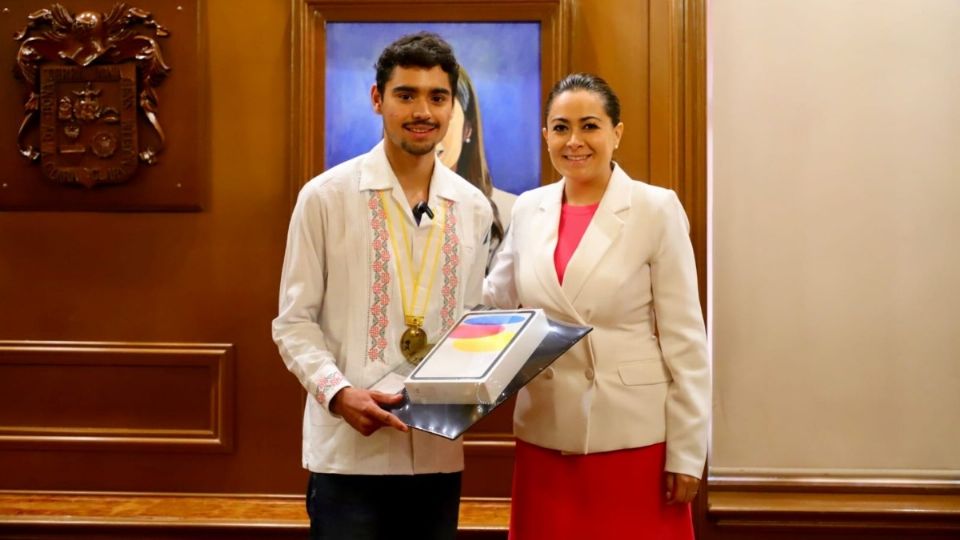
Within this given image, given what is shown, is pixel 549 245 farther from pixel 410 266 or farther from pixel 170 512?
pixel 170 512

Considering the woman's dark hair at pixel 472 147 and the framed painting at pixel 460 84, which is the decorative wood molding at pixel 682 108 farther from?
the woman's dark hair at pixel 472 147

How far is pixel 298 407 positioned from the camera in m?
3.25

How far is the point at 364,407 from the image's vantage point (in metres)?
1.70

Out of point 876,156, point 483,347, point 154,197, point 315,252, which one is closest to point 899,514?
point 876,156

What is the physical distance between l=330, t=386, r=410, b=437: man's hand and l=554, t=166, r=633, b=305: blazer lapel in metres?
0.47

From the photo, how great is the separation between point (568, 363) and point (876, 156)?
197cm

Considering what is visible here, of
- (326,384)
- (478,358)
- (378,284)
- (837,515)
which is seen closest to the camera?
(478,358)

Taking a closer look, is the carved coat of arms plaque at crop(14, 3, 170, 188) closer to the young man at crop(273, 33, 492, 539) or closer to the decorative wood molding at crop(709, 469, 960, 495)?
the young man at crop(273, 33, 492, 539)

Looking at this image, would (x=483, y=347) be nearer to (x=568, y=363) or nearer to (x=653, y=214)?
(x=568, y=363)

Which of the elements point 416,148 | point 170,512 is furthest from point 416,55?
point 170,512

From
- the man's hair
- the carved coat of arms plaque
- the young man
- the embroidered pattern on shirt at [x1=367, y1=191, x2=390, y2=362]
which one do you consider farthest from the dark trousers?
the carved coat of arms plaque

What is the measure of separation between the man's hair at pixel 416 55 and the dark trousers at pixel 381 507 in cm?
85

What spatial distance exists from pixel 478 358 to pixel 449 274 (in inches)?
13.1

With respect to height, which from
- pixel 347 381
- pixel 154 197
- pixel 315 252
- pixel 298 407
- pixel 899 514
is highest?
pixel 154 197
